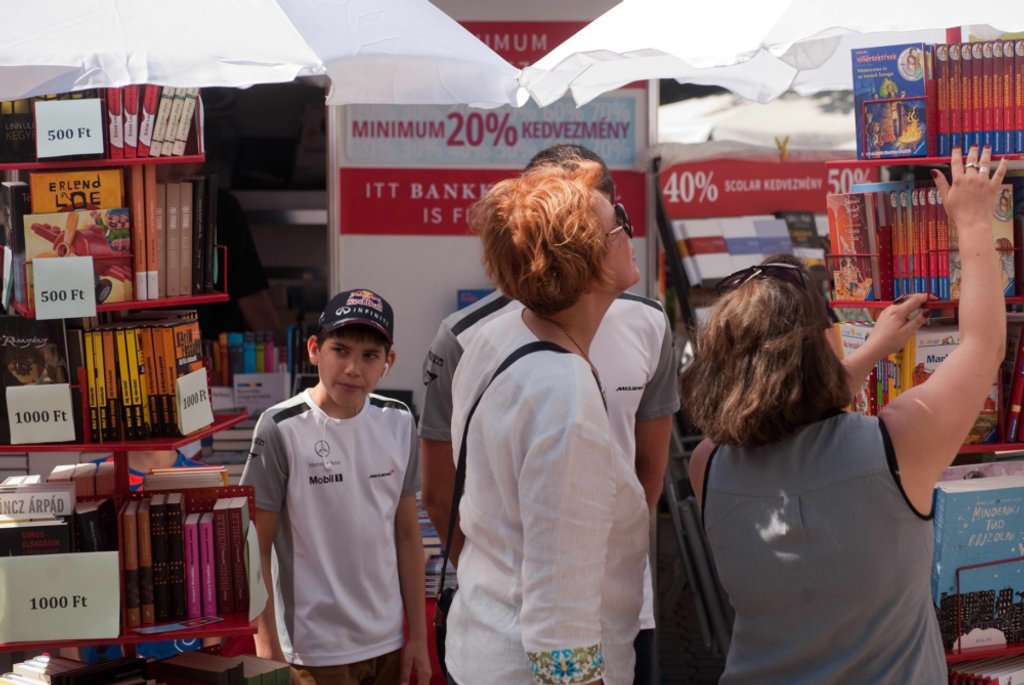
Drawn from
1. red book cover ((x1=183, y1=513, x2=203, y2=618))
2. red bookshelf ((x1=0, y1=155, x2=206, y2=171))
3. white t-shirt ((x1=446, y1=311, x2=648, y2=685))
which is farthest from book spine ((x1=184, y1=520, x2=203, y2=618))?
white t-shirt ((x1=446, y1=311, x2=648, y2=685))

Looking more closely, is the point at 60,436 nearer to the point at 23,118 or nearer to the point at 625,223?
the point at 23,118

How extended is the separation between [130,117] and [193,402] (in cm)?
74

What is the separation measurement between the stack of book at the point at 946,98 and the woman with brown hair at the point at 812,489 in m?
0.88

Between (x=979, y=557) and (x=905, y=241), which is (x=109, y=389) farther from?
(x=979, y=557)

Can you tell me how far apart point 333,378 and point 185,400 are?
0.56 meters

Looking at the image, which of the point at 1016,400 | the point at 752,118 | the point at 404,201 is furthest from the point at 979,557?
the point at 752,118

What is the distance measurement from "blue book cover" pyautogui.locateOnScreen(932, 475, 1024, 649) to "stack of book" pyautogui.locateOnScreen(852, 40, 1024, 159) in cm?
81

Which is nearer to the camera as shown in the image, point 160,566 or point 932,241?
point 932,241

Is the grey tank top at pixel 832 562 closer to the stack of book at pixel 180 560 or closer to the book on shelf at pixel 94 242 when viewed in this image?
the stack of book at pixel 180 560

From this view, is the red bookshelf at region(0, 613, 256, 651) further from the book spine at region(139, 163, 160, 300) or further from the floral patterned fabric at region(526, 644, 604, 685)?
the floral patterned fabric at region(526, 644, 604, 685)

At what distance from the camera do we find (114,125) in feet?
9.96

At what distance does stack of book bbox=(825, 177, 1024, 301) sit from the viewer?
115 inches

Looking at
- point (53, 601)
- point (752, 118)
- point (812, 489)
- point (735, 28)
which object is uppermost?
point (752, 118)

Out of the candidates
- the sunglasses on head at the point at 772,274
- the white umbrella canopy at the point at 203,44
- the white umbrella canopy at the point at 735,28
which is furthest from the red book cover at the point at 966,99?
the white umbrella canopy at the point at 203,44
